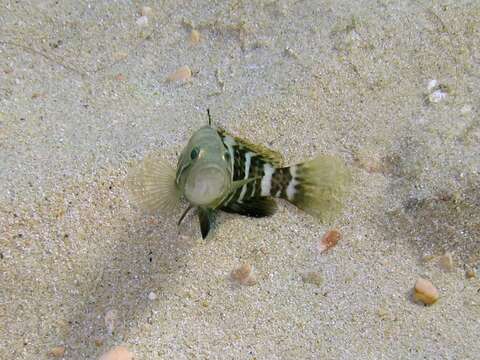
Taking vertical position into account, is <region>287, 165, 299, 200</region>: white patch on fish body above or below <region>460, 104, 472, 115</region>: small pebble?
below

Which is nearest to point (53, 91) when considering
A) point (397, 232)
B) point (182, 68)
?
point (182, 68)

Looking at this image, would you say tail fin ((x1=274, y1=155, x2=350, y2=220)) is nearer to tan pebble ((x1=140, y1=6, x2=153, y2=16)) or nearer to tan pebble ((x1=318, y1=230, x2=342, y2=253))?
tan pebble ((x1=318, y1=230, x2=342, y2=253))

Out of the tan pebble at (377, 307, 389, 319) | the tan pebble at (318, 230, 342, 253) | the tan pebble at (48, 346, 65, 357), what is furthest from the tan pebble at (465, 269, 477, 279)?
the tan pebble at (48, 346, 65, 357)

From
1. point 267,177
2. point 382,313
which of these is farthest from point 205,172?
point 382,313

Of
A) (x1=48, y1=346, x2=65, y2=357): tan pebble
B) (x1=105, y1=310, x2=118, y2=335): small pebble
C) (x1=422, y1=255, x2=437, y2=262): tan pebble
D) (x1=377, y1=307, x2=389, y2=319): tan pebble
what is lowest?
(x1=48, y1=346, x2=65, y2=357): tan pebble

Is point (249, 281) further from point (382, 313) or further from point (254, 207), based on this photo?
point (382, 313)

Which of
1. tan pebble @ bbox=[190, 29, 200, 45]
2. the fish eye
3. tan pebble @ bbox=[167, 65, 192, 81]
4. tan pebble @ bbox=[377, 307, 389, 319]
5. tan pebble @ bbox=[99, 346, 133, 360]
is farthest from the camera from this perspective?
tan pebble @ bbox=[190, 29, 200, 45]

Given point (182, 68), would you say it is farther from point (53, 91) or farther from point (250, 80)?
point (53, 91)
